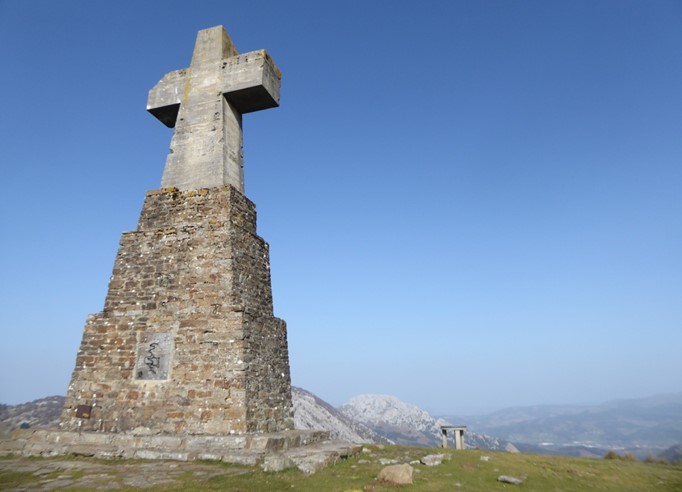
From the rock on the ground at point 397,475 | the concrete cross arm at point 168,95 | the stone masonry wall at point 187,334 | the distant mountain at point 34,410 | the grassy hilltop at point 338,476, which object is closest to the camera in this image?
the grassy hilltop at point 338,476

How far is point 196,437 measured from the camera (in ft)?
28.2

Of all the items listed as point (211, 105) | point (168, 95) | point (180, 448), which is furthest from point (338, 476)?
point (168, 95)

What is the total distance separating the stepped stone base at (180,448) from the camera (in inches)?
306

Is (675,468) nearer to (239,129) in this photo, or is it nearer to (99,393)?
(99,393)

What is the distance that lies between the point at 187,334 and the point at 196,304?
811mm

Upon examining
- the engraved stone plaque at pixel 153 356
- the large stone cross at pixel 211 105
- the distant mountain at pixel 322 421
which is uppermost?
the large stone cross at pixel 211 105

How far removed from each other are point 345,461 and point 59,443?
6.71 m

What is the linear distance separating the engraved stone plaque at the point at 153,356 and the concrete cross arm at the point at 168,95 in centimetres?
794

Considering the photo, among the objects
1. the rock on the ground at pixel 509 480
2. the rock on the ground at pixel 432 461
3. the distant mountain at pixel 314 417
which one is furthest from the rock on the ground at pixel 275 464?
the distant mountain at pixel 314 417

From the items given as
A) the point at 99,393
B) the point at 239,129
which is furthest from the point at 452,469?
the point at 239,129

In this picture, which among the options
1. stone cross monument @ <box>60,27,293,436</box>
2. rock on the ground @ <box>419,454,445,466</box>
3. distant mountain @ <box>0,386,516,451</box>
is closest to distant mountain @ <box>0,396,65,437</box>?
distant mountain @ <box>0,386,516,451</box>

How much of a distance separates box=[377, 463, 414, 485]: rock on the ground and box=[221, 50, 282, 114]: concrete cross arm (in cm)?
1134

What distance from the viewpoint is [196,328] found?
1012cm

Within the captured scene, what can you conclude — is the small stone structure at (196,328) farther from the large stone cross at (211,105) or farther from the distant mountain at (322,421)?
the distant mountain at (322,421)
